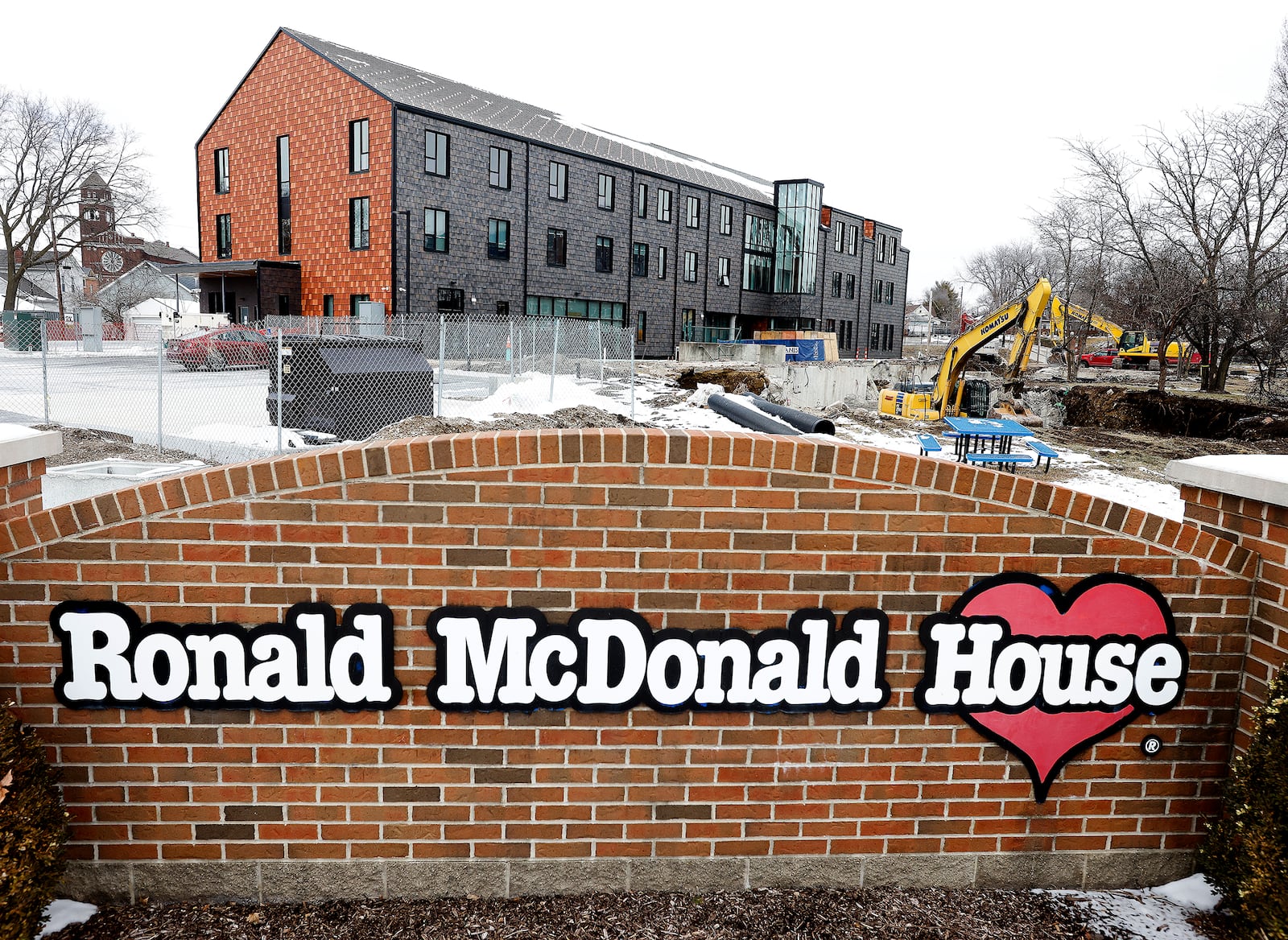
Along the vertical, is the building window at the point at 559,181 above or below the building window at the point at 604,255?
above

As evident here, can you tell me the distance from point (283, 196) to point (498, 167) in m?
9.90

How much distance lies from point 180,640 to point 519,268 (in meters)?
36.2

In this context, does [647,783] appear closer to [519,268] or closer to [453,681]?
[453,681]

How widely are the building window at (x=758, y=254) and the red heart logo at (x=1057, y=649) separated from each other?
49.9 m

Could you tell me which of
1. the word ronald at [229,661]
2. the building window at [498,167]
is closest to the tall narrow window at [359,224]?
the building window at [498,167]

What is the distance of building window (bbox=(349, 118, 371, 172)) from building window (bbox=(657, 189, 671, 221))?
1618 centimetres

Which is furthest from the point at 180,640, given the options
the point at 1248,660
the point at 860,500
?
the point at 1248,660

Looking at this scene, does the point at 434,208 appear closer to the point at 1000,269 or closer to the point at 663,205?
the point at 663,205

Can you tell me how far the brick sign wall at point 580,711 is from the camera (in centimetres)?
329

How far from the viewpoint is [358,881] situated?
3508 mm

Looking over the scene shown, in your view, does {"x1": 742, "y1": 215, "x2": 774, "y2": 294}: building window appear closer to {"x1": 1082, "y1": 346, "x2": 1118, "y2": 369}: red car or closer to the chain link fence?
{"x1": 1082, "y1": 346, "x2": 1118, "y2": 369}: red car

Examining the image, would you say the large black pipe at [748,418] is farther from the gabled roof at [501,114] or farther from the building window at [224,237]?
the building window at [224,237]

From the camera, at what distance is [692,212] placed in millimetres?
47094

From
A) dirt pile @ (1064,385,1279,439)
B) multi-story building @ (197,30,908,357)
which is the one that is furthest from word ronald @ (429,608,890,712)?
multi-story building @ (197,30,908,357)
